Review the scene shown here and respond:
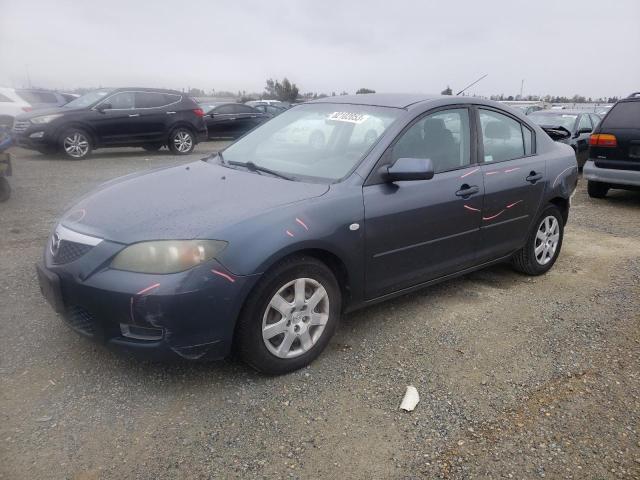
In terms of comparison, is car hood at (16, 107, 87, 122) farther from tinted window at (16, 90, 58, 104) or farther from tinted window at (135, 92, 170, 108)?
tinted window at (16, 90, 58, 104)

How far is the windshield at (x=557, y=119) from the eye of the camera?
35.5ft

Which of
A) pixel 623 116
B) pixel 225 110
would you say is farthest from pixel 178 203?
pixel 225 110

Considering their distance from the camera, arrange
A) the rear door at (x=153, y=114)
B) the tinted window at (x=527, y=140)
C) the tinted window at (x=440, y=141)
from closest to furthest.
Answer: the tinted window at (x=440, y=141) → the tinted window at (x=527, y=140) → the rear door at (x=153, y=114)

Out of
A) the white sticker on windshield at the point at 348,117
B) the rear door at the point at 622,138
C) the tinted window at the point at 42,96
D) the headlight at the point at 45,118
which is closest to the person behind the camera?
the white sticker on windshield at the point at 348,117

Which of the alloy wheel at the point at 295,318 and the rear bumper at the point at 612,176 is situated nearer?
the alloy wheel at the point at 295,318

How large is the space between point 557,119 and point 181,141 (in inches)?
338

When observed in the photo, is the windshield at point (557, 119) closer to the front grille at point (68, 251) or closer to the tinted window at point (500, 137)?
the tinted window at point (500, 137)

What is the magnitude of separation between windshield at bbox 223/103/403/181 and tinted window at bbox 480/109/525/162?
90 centimetres

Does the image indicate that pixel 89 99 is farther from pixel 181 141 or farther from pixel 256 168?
pixel 256 168

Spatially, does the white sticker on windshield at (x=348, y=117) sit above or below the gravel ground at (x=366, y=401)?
above

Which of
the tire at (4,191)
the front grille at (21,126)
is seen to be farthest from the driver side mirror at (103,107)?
the tire at (4,191)

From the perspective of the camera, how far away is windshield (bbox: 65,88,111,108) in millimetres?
11336

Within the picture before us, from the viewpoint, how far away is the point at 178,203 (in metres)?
2.95

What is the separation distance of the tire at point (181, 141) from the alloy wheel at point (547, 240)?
32.4 ft
